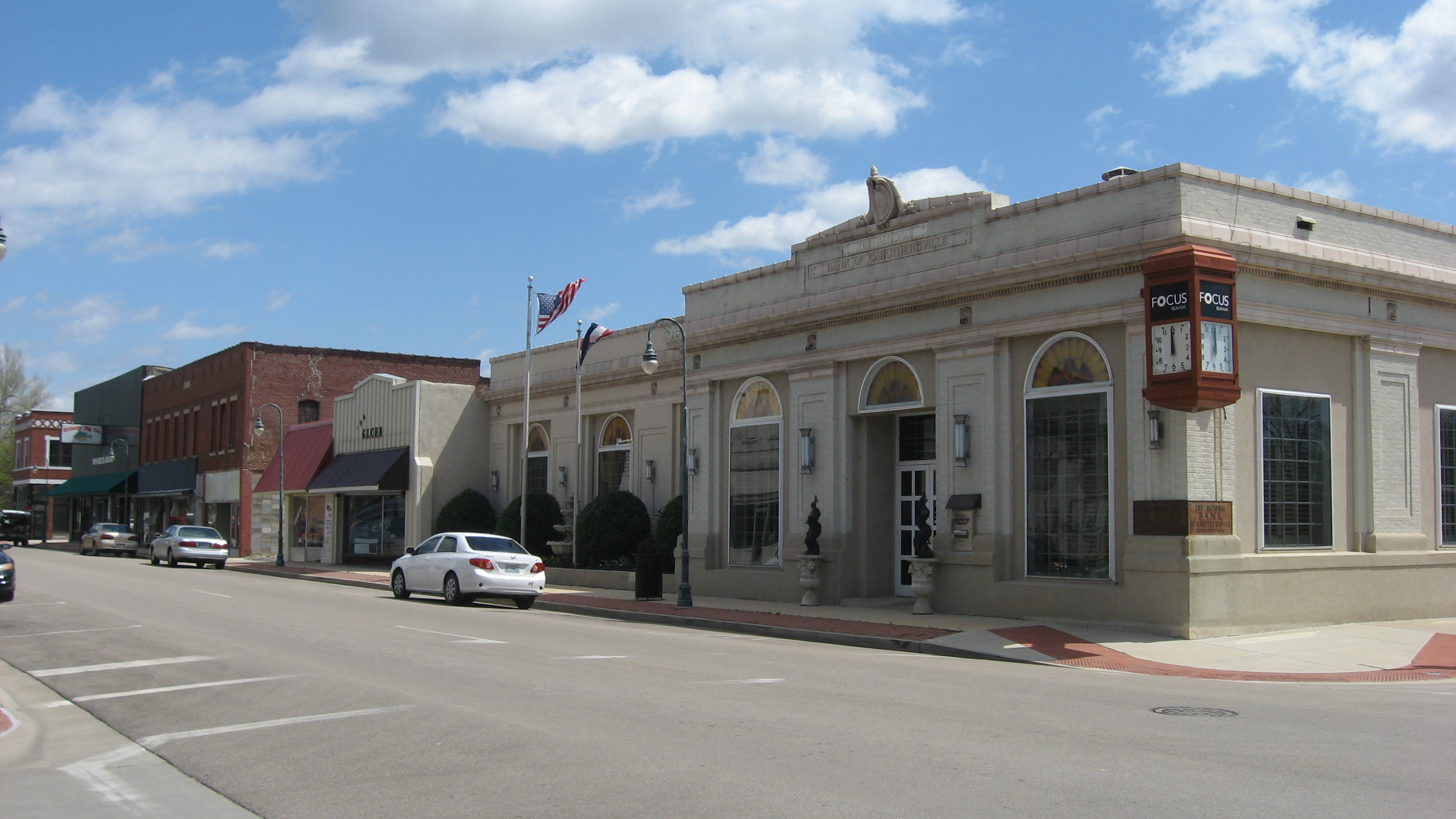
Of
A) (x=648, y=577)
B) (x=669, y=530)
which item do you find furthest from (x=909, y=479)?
(x=669, y=530)

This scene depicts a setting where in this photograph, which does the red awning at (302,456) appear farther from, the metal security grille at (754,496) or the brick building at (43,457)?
the brick building at (43,457)

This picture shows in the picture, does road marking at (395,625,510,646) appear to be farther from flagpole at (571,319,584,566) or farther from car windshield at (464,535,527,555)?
flagpole at (571,319,584,566)

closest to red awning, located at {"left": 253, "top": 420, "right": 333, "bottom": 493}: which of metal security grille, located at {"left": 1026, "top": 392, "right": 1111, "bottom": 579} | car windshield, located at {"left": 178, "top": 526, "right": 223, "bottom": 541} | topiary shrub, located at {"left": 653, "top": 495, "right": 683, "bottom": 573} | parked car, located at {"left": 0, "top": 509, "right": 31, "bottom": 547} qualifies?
car windshield, located at {"left": 178, "top": 526, "right": 223, "bottom": 541}

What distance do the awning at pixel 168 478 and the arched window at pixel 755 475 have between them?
39.5m

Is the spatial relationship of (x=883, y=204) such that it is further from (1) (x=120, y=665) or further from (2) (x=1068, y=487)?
(1) (x=120, y=665)

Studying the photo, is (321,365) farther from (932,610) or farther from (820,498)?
(932,610)

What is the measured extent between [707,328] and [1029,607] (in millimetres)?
10090

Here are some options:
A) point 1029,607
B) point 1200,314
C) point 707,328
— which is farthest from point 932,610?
point 707,328

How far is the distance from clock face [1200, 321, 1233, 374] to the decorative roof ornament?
6618 mm

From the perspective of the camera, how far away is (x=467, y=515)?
35.5 m

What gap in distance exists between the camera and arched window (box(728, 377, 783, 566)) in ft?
78.9

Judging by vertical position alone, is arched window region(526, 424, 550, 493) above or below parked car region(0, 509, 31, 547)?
above

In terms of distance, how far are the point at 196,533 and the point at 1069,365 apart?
3369cm

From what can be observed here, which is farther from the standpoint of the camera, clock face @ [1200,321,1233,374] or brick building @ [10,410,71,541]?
brick building @ [10,410,71,541]
